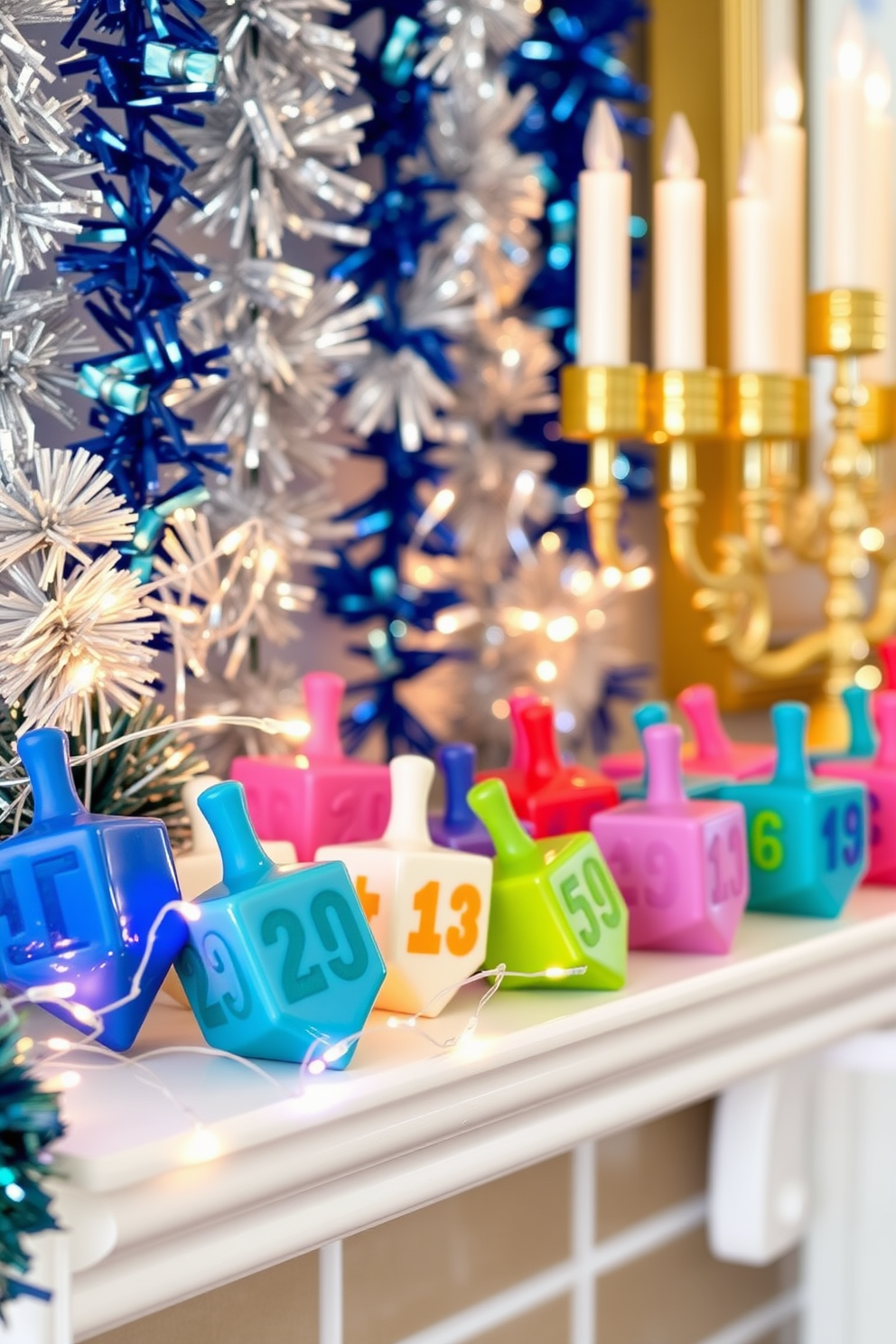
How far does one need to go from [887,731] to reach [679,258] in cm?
28

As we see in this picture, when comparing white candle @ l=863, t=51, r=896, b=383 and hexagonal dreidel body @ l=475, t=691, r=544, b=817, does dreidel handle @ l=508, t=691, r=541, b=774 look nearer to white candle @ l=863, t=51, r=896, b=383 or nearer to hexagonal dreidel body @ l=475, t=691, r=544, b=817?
hexagonal dreidel body @ l=475, t=691, r=544, b=817

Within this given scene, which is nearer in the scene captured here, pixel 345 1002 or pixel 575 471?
pixel 345 1002

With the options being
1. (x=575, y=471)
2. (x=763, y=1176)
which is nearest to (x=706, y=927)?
(x=763, y=1176)

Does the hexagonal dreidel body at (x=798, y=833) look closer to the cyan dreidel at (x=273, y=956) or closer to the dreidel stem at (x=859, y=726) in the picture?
the dreidel stem at (x=859, y=726)

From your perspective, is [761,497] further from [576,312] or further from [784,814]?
[784,814]

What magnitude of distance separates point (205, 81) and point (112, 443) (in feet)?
0.46

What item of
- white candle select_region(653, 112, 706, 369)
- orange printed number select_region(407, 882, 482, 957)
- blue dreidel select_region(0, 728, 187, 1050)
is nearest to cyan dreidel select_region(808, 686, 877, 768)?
white candle select_region(653, 112, 706, 369)

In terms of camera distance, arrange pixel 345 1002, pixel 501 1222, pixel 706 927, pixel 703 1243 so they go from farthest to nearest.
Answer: pixel 703 1243 → pixel 501 1222 → pixel 706 927 → pixel 345 1002

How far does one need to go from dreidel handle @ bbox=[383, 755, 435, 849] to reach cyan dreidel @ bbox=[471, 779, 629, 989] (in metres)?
0.02

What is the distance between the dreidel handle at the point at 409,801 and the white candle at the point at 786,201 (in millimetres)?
452

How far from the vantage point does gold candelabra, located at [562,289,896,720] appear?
2.68ft

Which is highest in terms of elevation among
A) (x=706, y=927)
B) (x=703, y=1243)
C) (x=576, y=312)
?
(x=576, y=312)

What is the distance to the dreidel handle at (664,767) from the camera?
0.59 meters

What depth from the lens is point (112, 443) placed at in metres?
0.60
